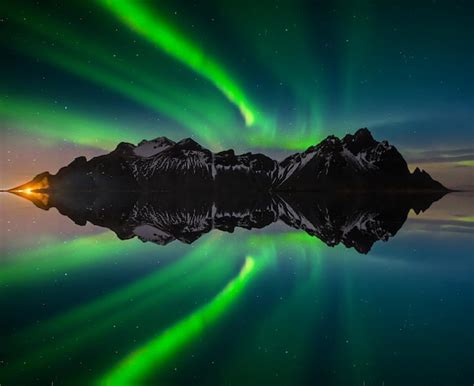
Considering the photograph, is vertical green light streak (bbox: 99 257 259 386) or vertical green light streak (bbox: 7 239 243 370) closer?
vertical green light streak (bbox: 99 257 259 386)

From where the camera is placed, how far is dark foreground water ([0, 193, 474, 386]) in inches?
305

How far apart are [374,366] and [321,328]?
186cm

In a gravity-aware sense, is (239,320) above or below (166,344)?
above

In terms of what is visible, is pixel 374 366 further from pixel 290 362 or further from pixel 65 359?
pixel 65 359

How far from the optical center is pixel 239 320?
10.1 metres

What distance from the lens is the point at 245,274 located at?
607 inches

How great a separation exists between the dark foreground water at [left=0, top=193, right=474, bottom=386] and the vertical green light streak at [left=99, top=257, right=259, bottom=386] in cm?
3

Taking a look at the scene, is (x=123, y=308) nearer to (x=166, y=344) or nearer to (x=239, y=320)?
(x=166, y=344)

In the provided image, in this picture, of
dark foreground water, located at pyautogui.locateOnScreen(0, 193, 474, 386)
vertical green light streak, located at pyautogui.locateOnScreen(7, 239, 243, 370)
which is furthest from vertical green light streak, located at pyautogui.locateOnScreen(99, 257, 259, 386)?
vertical green light streak, located at pyautogui.locateOnScreen(7, 239, 243, 370)

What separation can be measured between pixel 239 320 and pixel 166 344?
2.01 meters

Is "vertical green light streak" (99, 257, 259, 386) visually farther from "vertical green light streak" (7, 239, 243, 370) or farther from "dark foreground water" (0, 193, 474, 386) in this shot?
"vertical green light streak" (7, 239, 243, 370)

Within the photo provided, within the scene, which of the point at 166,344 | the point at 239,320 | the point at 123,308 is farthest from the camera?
the point at 123,308

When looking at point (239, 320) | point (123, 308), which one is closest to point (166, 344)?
point (239, 320)

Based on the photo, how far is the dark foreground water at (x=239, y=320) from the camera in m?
7.73
